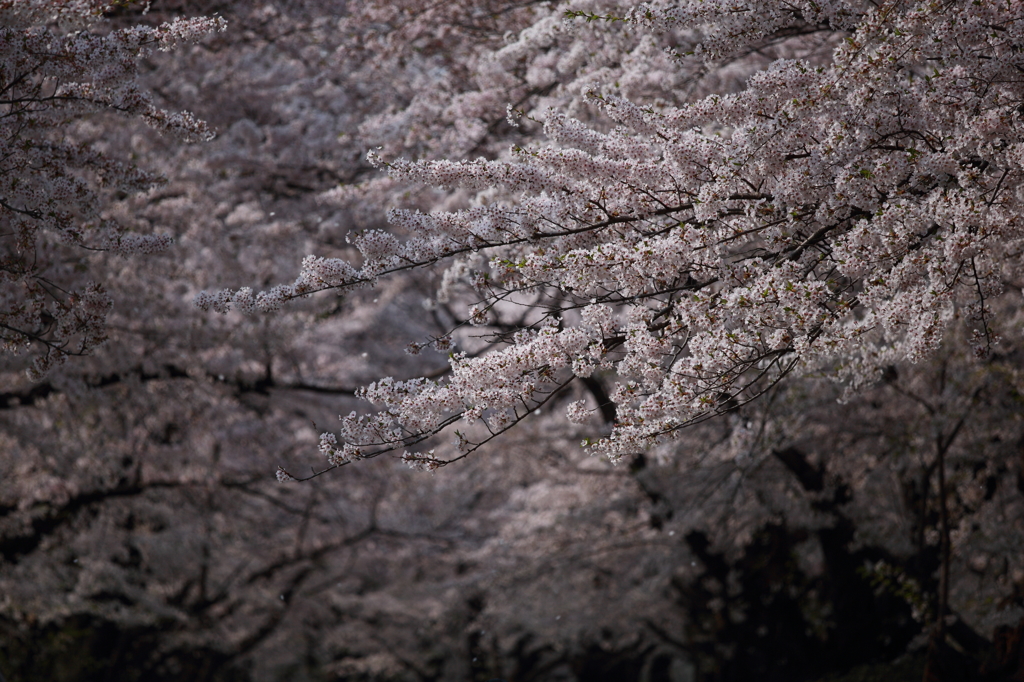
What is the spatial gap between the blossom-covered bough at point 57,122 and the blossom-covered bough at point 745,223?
1664 millimetres

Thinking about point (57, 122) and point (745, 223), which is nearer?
point (745, 223)

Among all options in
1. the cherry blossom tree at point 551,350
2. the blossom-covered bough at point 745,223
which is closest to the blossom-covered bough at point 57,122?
the cherry blossom tree at point 551,350

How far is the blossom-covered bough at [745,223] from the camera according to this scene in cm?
397

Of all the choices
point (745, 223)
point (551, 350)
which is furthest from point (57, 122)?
point (745, 223)

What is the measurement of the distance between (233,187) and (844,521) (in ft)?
29.9

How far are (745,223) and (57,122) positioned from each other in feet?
16.3

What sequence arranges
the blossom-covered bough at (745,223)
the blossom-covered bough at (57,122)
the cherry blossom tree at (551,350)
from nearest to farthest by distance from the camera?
Result: the blossom-covered bough at (745,223), the cherry blossom tree at (551,350), the blossom-covered bough at (57,122)

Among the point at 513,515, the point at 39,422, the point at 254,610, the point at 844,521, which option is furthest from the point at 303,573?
the point at 844,521

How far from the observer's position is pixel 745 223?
15.4 feet

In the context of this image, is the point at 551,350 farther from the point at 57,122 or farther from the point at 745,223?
the point at 57,122

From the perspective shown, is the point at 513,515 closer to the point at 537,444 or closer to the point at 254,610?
the point at 537,444

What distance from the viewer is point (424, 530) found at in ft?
58.4

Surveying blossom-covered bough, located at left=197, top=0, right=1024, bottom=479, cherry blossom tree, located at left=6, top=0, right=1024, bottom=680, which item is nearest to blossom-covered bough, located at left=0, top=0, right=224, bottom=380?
cherry blossom tree, located at left=6, top=0, right=1024, bottom=680

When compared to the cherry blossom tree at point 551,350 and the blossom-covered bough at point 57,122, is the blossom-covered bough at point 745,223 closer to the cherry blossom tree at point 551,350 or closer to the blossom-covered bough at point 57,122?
the cherry blossom tree at point 551,350
